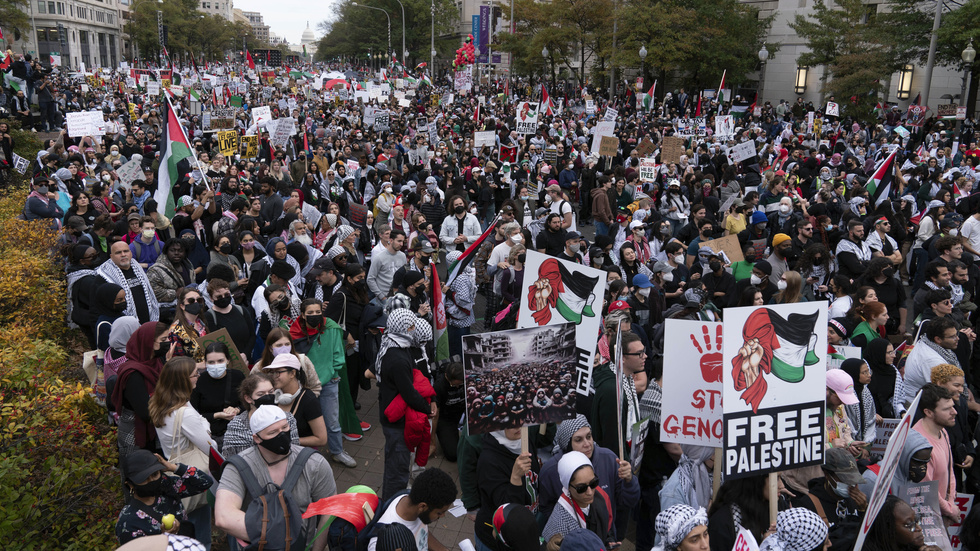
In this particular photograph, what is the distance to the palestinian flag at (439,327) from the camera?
7.21 meters

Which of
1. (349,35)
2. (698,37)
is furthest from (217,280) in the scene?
(349,35)

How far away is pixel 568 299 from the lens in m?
5.54

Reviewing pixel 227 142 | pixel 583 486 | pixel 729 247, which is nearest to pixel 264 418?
pixel 583 486

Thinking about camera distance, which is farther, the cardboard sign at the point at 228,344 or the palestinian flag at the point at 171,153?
the palestinian flag at the point at 171,153

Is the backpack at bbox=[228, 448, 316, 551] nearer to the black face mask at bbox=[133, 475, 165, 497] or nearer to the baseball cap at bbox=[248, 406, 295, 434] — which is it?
the baseball cap at bbox=[248, 406, 295, 434]

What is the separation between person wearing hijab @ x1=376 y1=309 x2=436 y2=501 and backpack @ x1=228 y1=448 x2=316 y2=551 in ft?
5.57

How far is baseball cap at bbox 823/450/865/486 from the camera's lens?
4.51 meters

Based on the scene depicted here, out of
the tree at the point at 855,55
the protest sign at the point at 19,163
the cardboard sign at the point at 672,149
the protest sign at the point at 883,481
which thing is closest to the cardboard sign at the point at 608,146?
the cardboard sign at the point at 672,149

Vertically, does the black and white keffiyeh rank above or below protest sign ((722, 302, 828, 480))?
below

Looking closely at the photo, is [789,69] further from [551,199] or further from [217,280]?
[217,280]

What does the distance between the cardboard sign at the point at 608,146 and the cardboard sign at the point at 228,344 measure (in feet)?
40.1

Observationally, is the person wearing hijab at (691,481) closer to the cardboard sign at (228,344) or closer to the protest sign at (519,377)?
the protest sign at (519,377)

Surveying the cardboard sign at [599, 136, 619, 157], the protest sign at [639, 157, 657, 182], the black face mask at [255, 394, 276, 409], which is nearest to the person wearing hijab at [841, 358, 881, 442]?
the black face mask at [255, 394, 276, 409]

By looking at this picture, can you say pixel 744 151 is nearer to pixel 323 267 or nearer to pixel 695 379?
pixel 323 267
